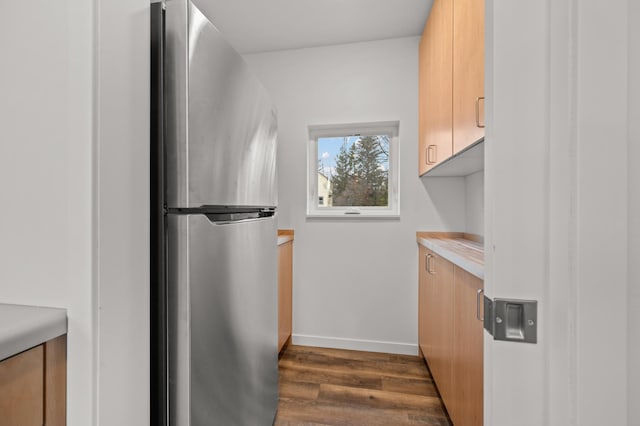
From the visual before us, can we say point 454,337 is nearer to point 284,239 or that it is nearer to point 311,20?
point 284,239

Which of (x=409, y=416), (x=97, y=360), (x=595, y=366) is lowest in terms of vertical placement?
(x=409, y=416)

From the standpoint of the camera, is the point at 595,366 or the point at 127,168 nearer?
the point at 595,366

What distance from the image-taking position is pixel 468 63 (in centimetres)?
124

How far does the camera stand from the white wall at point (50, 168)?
2.09ft

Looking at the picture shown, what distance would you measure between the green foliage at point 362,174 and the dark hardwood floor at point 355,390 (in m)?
1.19

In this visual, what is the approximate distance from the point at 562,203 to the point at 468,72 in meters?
1.03

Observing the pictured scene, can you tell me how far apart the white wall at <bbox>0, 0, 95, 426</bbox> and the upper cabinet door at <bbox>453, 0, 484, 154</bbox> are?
1147 mm

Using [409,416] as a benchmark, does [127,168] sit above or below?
above

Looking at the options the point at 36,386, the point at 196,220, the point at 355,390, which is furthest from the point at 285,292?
the point at 36,386

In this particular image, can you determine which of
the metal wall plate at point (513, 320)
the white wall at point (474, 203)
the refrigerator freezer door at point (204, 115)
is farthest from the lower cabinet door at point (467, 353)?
the refrigerator freezer door at point (204, 115)

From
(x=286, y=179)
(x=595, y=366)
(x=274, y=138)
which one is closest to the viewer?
(x=595, y=366)

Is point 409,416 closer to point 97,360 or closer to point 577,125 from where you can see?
point 97,360

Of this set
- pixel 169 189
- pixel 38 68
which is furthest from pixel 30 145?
pixel 169 189

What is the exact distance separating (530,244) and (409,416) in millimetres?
1574
